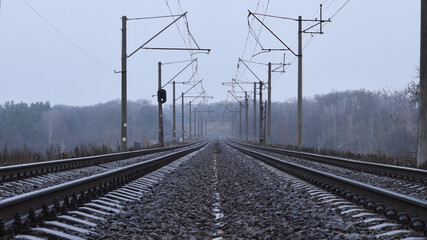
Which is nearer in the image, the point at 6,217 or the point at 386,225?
the point at 6,217

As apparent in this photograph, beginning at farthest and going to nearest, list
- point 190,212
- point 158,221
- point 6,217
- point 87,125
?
1. point 87,125
2. point 190,212
3. point 158,221
4. point 6,217

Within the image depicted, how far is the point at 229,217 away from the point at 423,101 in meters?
8.48

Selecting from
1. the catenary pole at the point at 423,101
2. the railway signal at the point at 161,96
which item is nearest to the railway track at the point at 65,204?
the catenary pole at the point at 423,101

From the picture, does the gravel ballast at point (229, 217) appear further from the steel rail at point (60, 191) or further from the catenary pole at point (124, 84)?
the catenary pole at point (124, 84)

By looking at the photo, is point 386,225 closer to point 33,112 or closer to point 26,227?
point 26,227

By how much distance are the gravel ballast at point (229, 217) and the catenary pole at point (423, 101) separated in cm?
510

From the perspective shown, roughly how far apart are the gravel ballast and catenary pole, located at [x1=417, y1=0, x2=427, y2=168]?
16.7 feet

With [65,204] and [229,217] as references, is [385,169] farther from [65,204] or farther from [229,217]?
[65,204]

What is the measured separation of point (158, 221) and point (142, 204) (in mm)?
1302

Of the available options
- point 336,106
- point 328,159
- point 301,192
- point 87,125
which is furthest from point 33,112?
point 301,192

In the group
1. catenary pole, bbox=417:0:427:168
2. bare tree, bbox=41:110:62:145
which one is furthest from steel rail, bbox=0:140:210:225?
bare tree, bbox=41:110:62:145

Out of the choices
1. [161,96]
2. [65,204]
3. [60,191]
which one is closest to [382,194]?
[65,204]

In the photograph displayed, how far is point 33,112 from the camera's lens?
105 meters

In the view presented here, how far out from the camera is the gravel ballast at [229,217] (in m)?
4.55
